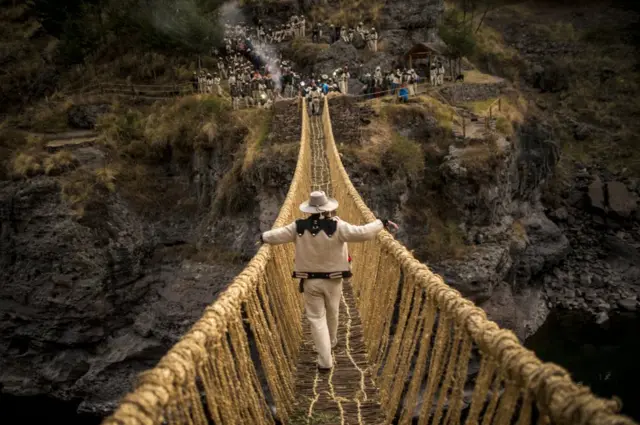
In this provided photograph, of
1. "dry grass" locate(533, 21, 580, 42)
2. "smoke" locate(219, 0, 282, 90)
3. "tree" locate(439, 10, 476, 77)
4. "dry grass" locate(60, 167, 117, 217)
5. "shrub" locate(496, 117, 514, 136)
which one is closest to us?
"dry grass" locate(60, 167, 117, 217)

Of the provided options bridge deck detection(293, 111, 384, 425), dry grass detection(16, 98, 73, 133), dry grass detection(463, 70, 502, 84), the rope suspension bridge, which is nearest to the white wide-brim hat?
the rope suspension bridge

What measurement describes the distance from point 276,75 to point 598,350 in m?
15.7

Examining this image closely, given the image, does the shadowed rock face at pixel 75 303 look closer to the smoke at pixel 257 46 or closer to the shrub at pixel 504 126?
the smoke at pixel 257 46

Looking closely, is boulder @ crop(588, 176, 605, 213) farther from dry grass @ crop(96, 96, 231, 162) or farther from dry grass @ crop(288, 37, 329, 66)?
dry grass @ crop(96, 96, 231, 162)

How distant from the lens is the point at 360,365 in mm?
3838

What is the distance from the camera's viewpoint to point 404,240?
13.9 metres

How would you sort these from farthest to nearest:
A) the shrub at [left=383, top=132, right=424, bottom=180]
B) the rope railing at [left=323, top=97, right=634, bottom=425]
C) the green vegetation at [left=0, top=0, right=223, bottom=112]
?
the green vegetation at [left=0, top=0, right=223, bottom=112]
the shrub at [left=383, top=132, right=424, bottom=180]
the rope railing at [left=323, top=97, right=634, bottom=425]

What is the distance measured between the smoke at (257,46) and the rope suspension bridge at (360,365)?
1646 centimetres

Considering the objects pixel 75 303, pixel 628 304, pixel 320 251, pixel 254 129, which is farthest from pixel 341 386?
pixel 628 304

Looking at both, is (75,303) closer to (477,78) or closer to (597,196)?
(477,78)

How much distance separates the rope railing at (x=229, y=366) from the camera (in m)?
1.66

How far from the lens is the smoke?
21466 millimetres

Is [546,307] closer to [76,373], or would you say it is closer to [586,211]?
[586,211]

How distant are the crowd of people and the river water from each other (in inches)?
356
